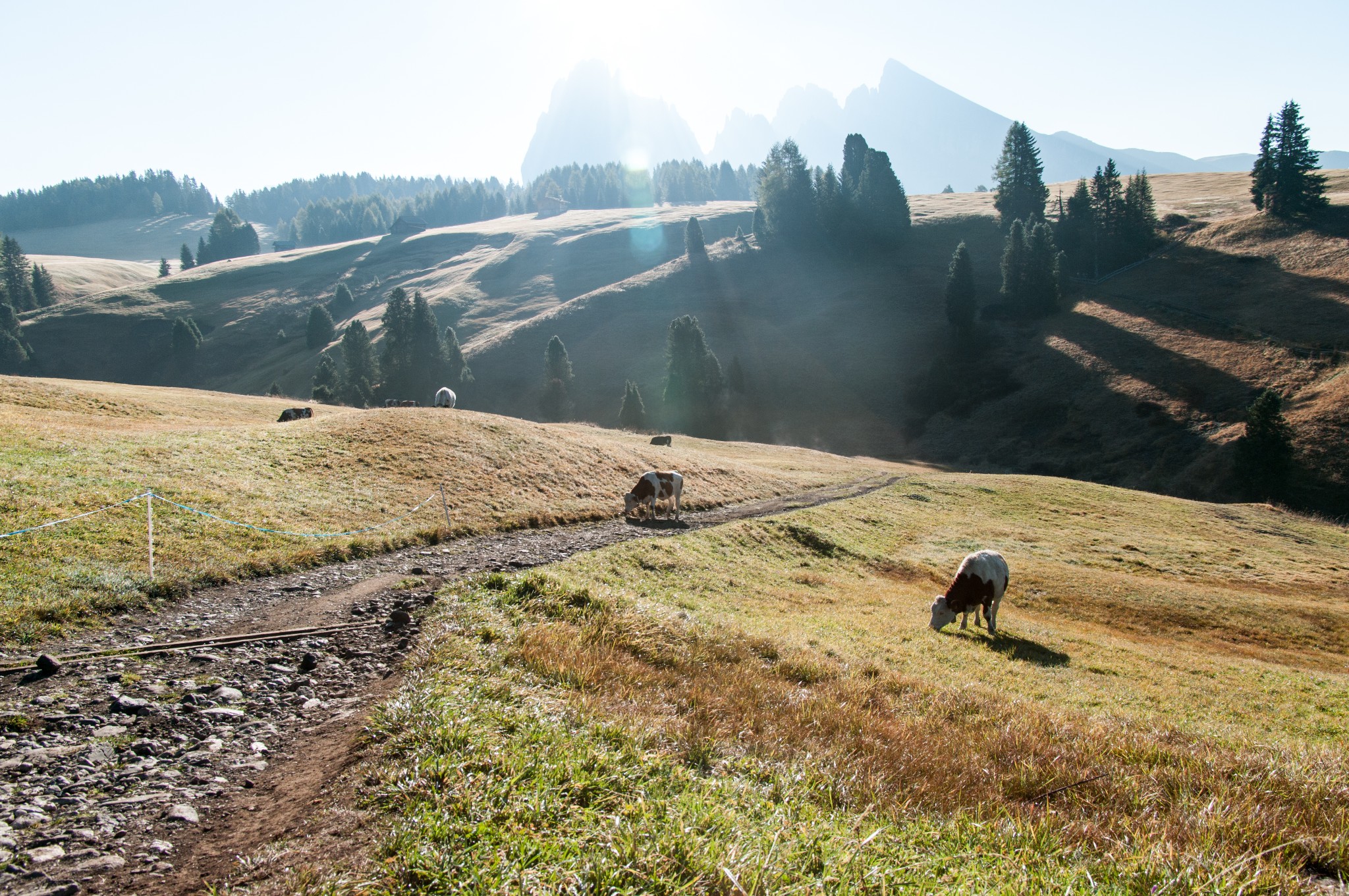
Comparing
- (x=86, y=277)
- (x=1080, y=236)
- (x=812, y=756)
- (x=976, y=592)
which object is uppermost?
(x=86, y=277)

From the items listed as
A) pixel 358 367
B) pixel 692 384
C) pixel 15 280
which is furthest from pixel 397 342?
pixel 15 280

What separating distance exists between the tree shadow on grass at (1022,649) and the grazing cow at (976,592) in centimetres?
47

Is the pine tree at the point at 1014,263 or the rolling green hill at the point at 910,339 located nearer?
the rolling green hill at the point at 910,339

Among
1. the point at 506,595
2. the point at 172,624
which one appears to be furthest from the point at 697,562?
the point at 172,624

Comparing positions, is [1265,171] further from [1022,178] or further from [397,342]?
[397,342]

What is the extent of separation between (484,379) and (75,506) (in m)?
98.6

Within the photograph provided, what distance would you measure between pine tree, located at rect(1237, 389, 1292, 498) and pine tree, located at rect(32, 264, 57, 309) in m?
225

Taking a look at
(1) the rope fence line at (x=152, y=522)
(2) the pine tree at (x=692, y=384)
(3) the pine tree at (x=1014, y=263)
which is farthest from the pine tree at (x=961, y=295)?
(1) the rope fence line at (x=152, y=522)

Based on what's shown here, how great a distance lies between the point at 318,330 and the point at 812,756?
14844 centimetres

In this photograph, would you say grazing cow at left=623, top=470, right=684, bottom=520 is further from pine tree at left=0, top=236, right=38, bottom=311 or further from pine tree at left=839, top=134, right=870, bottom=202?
pine tree at left=0, top=236, right=38, bottom=311

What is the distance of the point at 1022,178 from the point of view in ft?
408

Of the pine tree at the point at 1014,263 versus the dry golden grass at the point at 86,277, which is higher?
the dry golden grass at the point at 86,277

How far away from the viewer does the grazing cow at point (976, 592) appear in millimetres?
19281

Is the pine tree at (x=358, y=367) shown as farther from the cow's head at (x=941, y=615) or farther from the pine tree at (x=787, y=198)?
the cow's head at (x=941, y=615)
